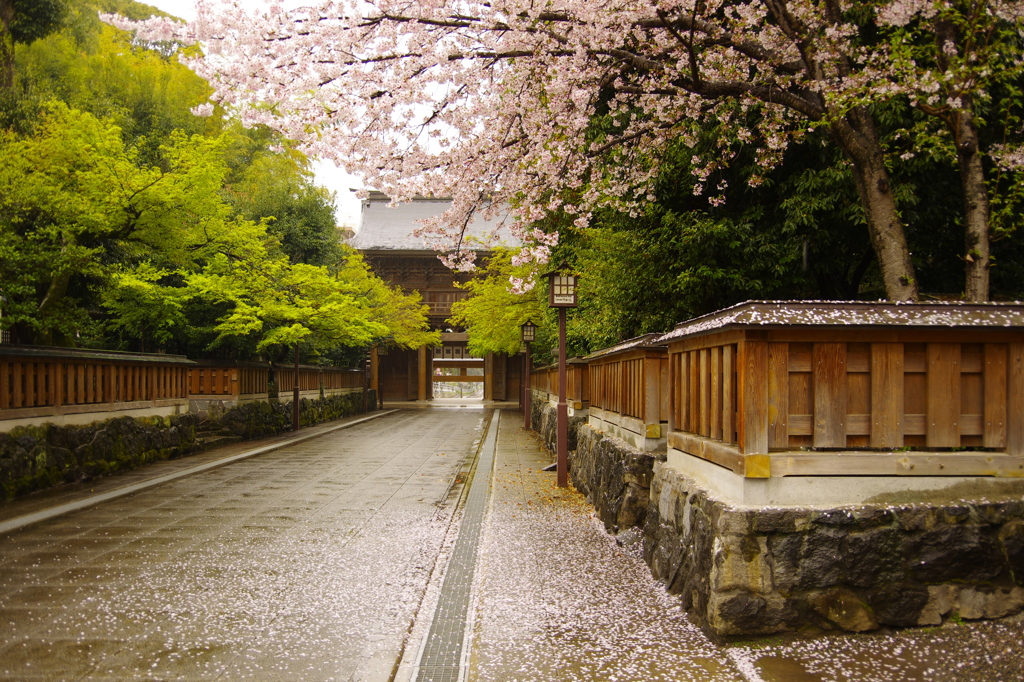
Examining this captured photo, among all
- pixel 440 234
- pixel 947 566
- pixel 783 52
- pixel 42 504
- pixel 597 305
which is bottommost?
pixel 42 504

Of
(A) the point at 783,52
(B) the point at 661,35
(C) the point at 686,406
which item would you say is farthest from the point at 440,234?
(C) the point at 686,406

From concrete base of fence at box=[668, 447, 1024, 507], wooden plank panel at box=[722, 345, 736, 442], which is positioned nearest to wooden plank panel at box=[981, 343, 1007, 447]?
concrete base of fence at box=[668, 447, 1024, 507]

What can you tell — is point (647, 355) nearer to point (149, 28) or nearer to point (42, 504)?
point (149, 28)

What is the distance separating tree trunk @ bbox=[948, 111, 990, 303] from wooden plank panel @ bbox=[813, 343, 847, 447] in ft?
11.5

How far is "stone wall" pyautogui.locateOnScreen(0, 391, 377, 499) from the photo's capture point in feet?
31.2

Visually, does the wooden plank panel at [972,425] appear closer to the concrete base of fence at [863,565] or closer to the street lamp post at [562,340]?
the concrete base of fence at [863,565]

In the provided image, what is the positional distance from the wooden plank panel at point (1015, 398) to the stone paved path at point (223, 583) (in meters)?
3.88

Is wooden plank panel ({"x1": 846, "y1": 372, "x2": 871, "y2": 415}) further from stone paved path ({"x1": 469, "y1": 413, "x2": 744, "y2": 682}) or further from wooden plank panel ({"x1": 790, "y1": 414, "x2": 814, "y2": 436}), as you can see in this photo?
stone paved path ({"x1": 469, "y1": 413, "x2": 744, "y2": 682})

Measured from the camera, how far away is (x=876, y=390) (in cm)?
420

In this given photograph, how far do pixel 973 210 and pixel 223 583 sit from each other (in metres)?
7.55

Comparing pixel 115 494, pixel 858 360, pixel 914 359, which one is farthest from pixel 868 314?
pixel 115 494

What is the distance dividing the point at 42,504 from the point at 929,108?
1093 cm

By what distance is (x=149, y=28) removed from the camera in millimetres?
Result: 7684

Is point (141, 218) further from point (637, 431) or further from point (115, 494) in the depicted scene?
point (637, 431)
